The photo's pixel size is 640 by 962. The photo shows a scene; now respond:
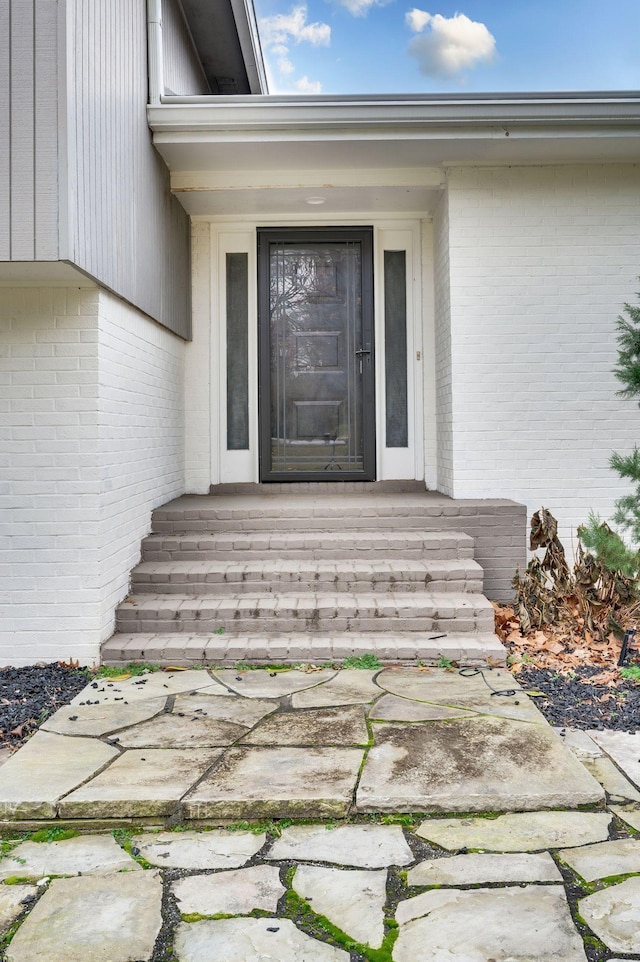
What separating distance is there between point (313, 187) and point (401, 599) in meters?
3.12

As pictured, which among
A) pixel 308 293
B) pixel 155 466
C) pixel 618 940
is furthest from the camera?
pixel 308 293

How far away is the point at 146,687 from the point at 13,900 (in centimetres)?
168

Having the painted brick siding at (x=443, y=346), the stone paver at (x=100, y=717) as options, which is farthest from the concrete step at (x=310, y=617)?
the painted brick siding at (x=443, y=346)

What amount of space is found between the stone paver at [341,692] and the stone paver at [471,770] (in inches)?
14.5

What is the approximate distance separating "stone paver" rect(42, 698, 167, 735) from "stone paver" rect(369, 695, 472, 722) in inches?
38.4

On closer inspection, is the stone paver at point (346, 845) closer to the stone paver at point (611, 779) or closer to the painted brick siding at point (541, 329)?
the stone paver at point (611, 779)

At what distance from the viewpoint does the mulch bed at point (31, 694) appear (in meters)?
3.31

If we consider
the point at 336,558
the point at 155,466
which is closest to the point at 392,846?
the point at 336,558

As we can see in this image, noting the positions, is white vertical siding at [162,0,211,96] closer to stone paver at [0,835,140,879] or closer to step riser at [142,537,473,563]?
step riser at [142,537,473,563]

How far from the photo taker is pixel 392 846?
234 cm

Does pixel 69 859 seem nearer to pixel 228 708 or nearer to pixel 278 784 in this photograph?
pixel 278 784

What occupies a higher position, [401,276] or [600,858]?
[401,276]

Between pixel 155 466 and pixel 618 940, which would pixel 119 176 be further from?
pixel 618 940

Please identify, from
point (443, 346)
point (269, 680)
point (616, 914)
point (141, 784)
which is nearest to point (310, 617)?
point (269, 680)
